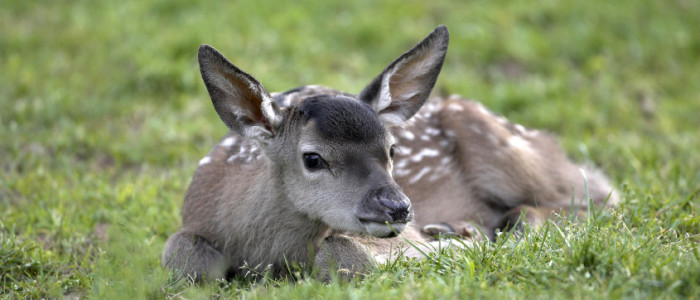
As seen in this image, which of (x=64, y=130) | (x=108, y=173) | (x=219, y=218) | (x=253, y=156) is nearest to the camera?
(x=219, y=218)

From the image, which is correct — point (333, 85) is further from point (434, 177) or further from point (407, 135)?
point (434, 177)

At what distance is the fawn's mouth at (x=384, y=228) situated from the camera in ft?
13.6

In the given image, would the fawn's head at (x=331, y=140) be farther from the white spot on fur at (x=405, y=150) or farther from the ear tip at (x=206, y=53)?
the white spot on fur at (x=405, y=150)

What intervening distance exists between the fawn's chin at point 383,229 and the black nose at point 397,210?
2.1 inches

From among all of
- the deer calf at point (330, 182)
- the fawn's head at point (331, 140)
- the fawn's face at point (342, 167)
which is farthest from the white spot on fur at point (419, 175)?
the fawn's face at point (342, 167)

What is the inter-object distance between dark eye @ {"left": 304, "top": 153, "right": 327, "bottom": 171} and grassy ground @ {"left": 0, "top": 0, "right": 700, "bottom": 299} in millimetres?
699

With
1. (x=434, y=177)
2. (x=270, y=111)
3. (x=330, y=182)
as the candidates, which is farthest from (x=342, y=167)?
(x=434, y=177)

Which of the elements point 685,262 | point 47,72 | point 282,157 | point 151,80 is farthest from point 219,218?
point 47,72

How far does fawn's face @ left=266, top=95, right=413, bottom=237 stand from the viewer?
13.8 ft

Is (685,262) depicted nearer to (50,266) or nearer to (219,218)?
(219,218)

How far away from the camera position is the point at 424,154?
614 cm

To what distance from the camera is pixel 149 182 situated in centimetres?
662

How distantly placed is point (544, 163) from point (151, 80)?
4.32 metres

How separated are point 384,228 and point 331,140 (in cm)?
62
